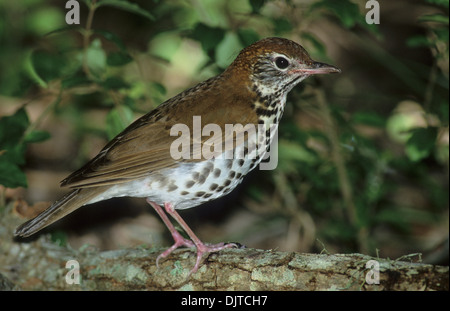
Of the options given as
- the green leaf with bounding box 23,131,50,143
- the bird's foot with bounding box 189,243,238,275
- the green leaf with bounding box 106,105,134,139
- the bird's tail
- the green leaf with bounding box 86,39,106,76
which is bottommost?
the bird's foot with bounding box 189,243,238,275

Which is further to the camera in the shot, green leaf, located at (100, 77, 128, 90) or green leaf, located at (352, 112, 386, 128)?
green leaf, located at (352, 112, 386, 128)

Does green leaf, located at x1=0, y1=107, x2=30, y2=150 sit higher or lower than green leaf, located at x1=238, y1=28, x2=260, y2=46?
lower

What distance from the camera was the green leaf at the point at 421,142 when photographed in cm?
457

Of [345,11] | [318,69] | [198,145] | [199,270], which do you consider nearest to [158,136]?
[198,145]

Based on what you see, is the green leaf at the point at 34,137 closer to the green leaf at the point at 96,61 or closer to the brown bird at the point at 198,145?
the brown bird at the point at 198,145

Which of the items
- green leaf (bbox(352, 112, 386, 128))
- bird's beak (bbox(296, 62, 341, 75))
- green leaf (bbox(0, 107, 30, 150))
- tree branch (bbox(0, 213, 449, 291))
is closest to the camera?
tree branch (bbox(0, 213, 449, 291))

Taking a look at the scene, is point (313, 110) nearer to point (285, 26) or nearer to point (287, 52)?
point (285, 26)

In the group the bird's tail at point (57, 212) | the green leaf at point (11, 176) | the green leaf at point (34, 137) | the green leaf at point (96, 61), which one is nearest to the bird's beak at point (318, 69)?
the green leaf at point (96, 61)

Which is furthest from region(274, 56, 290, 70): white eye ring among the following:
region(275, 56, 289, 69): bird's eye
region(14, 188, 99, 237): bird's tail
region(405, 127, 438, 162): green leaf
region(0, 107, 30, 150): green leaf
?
region(0, 107, 30, 150): green leaf

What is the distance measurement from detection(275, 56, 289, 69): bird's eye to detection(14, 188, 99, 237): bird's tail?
63.7 inches

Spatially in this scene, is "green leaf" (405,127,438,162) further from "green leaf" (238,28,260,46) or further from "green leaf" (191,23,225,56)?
"green leaf" (191,23,225,56)

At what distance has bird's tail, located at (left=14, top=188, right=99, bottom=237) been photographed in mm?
4027

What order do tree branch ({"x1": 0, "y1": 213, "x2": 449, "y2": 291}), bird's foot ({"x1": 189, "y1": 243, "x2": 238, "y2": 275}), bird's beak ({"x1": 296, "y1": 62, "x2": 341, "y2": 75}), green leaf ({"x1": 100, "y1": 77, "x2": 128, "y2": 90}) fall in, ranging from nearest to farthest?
tree branch ({"x1": 0, "y1": 213, "x2": 449, "y2": 291}), bird's foot ({"x1": 189, "y1": 243, "x2": 238, "y2": 275}), bird's beak ({"x1": 296, "y1": 62, "x2": 341, "y2": 75}), green leaf ({"x1": 100, "y1": 77, "x2": 128, "y2": 90})

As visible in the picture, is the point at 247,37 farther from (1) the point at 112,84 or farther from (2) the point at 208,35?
(1) the point at 112,84
